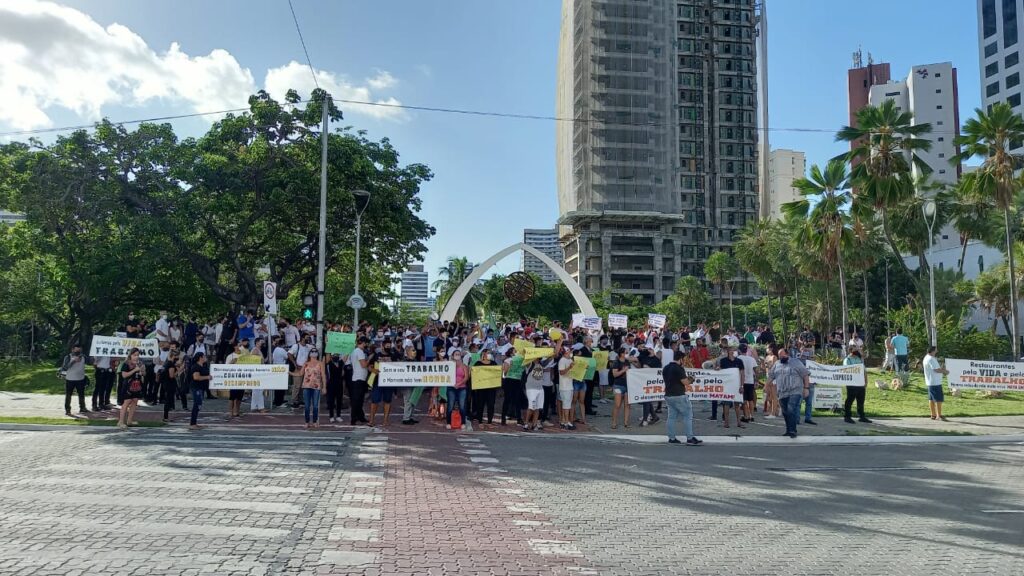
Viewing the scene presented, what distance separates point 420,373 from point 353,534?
29.1ft

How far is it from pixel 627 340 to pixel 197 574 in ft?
52.5

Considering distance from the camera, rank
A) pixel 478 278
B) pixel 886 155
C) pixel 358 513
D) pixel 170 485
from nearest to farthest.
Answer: pixel 358 513 → pixel 170 485 → pixel 886 155 → pixel 478 278

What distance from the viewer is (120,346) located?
17250mm

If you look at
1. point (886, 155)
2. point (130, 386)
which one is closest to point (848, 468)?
point (130, 386)

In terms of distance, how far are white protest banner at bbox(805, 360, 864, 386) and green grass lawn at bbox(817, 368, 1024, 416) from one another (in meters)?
1.14

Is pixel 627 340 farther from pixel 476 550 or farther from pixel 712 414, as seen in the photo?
pixel 476 550

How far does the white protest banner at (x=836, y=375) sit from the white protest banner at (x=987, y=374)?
3292 mm

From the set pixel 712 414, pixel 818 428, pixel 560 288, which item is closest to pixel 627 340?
pixel 712 414

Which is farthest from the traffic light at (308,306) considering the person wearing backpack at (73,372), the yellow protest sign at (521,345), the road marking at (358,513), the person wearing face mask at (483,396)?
the road marking at (358,513)

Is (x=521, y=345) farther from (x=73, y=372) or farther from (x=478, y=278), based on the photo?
(x=478, y=278)

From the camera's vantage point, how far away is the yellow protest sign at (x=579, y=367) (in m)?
16.2

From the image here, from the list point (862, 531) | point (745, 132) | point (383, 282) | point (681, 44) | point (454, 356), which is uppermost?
point (681, 44)

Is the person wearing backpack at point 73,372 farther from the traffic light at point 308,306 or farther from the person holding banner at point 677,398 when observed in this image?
the person holding banner at point 677,398

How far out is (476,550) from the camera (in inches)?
265
